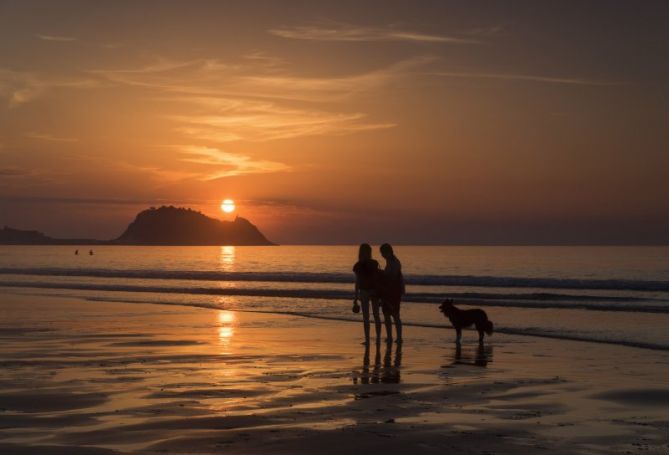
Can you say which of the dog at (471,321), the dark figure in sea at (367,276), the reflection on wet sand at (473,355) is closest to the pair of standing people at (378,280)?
the dark figure in sea at (367,276)

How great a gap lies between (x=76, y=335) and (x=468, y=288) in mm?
32301

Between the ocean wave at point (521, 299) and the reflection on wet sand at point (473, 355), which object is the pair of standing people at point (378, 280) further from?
the ocean wave at point (521, 299)

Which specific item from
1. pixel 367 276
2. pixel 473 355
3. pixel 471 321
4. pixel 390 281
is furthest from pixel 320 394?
pixel 471 321

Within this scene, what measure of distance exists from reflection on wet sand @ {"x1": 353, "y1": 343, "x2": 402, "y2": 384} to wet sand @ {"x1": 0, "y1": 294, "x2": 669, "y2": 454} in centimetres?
3

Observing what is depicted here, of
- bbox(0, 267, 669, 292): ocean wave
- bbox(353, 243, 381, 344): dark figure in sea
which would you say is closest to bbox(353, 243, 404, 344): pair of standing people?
bbox(353, 243, 381, 344): dark figure in sea

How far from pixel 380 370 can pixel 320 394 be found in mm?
2753

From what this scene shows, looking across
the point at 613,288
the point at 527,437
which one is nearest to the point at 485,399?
the point at 527,437

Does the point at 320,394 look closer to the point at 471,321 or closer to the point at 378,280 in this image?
the point at 378,280

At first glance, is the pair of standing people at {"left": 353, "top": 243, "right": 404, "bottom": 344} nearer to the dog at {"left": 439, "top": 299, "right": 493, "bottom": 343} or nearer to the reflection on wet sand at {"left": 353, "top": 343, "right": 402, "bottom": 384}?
the reflection on wet sand at {"left": 353, "top": 343, "right": 402, "bottom": 384}

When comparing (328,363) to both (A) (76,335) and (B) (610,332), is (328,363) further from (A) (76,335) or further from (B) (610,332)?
(B) (610,332)

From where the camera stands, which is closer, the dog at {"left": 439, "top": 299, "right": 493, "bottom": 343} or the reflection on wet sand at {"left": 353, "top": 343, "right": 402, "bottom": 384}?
the reflection on wet sand at {"left": 353, "top": 343, "right": 402, "bottom": 384}

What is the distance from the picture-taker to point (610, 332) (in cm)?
2066

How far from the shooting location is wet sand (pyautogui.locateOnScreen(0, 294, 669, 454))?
814cm

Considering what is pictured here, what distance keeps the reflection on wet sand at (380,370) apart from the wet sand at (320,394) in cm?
3
